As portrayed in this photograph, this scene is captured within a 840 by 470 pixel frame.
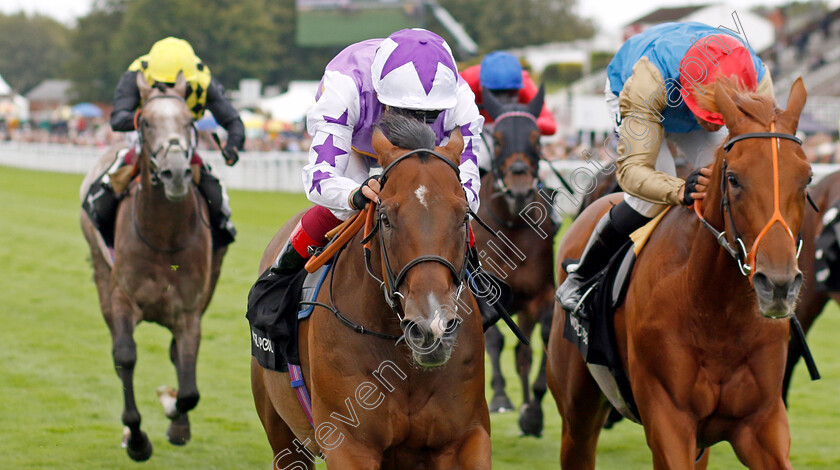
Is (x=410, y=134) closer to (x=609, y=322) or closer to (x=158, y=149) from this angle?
(x=609, y=322)

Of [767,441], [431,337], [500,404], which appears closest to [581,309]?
[767,441]

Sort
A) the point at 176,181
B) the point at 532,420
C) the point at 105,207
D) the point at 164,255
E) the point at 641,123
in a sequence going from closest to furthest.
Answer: the point at 641,123
the point at 176,181
the point at 164,255
the point at 532,420
the point at 105,207

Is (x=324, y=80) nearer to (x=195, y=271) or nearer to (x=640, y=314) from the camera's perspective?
(x=640, y=314)

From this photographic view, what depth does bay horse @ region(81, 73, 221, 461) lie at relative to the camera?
5762 mm

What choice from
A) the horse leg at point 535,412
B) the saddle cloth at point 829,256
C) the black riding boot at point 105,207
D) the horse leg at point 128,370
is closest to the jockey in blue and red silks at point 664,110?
the horse leg at point 535,412

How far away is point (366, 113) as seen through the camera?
3.79m

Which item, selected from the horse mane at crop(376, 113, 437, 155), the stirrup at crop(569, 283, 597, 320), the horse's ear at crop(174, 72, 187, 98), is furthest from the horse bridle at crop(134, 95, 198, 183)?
the horse mane at crop(376, 113, 437, 155)

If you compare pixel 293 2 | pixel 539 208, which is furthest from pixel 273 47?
pixel 539 208

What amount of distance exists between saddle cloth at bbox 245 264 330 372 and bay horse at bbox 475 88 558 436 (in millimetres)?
2550

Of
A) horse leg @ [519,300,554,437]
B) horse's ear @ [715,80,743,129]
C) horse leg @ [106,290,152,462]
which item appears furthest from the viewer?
horse leg @ [519,300,554,437]

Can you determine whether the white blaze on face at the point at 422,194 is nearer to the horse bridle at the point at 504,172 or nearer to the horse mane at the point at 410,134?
the horse mane at the point at 410,134

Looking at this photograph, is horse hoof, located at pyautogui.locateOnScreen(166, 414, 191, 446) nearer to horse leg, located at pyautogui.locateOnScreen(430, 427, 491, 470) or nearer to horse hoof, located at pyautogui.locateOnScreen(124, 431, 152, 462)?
horse hoof, located at pyautogui.locateOnScreen(124, 431, 152, 462)

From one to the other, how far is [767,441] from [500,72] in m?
4.14

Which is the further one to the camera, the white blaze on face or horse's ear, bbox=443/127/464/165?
horse's ear, bbox=443/127/464/165
